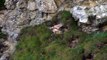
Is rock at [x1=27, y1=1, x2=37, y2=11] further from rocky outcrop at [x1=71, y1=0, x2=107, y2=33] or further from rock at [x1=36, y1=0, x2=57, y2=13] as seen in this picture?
rocky outcrop at [x1=71, y1=0, x2=107, y2=33]

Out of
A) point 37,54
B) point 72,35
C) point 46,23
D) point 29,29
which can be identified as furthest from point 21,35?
point 72,35

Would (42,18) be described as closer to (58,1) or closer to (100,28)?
(58,1)

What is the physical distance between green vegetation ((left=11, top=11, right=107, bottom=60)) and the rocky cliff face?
2.24ft

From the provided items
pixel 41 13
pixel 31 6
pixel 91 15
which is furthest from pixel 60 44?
pixel 31 6

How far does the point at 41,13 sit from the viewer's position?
22828mm

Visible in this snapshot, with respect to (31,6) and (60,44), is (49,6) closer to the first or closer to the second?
(31,6)

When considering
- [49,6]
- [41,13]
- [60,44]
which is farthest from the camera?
[41,13]

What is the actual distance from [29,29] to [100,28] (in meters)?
5.80

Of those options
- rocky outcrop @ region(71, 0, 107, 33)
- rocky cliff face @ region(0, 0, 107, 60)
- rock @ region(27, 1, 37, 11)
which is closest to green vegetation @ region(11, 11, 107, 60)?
rocky outcrop @ region(71, 0, 107, 33)

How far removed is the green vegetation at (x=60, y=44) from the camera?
16.9m

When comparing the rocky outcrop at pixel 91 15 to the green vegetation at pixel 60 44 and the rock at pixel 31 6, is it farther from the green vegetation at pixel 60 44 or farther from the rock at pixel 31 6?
the rock at pixel 31 6

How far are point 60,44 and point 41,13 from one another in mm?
4606

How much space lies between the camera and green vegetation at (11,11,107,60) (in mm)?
16875

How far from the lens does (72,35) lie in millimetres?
18922
